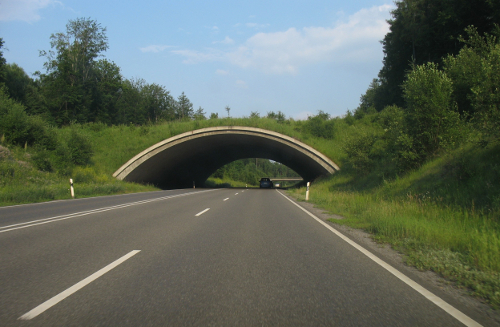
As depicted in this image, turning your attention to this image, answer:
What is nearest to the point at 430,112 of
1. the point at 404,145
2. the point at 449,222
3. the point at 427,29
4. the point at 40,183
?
the point at 404,145

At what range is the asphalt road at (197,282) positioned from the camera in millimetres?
3201

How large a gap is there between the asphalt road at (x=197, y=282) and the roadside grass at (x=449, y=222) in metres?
0.89

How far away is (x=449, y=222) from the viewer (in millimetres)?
7473

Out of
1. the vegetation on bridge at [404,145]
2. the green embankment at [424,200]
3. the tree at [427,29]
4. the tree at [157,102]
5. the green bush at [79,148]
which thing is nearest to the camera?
the green embankment at [424,200]

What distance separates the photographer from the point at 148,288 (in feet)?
13.0

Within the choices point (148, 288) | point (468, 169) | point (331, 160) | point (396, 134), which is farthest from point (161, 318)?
point (331, 160)

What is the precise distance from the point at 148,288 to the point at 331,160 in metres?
26.0

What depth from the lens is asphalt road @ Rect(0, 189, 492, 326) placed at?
320 centimetres

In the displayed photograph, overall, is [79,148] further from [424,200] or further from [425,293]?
[425,293]

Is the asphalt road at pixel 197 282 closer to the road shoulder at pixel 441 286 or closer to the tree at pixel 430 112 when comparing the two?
the road shoulder at pixel 441 286

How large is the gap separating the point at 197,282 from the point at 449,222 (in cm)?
610

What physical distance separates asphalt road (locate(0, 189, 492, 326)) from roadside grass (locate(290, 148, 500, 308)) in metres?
0.89

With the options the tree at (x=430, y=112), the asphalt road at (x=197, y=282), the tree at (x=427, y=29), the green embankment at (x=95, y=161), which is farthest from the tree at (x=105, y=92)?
the asphalt road at (x=197, y=282)

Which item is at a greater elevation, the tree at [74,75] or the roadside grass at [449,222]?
the tree at [74,75]
